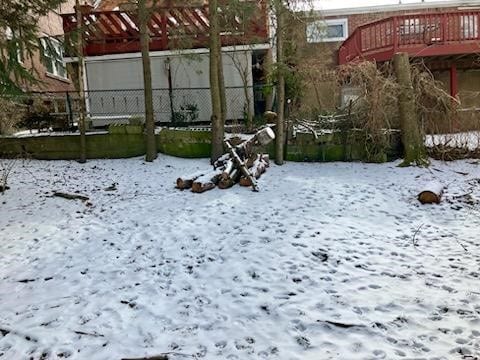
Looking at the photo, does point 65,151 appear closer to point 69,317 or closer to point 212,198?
point 212,198

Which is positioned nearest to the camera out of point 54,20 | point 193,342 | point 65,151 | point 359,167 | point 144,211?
point 193,342

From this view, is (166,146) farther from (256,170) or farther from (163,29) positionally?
(163,29)

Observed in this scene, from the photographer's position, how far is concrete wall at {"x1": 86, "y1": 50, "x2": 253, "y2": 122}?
13805 millimetres

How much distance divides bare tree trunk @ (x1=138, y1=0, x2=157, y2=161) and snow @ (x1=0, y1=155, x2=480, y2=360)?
290 cm

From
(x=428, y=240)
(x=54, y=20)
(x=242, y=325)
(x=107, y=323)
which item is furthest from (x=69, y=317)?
(x=54, y=20)

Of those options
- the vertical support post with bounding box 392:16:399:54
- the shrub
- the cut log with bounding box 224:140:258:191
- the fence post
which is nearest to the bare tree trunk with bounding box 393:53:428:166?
the cut log with bounding box 224:140:258:191

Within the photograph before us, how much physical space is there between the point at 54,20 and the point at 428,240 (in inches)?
821

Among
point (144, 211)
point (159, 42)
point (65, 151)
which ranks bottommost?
point (144, 211)

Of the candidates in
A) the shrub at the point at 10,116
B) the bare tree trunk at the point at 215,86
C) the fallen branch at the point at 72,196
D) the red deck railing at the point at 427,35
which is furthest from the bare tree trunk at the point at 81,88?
the red deck railing at the point at 427,35

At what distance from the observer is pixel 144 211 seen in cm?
689

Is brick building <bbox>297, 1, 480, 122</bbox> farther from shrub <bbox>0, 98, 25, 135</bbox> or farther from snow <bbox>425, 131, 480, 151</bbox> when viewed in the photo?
shrub <bbox>0, 98, 25, 135</bbox>

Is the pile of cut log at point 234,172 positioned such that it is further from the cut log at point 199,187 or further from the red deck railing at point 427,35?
the red deck railing at point 427,35

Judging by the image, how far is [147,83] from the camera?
10.6 meters

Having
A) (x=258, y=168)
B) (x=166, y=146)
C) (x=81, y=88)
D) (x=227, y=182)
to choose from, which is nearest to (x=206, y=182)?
(x=227, y=182)
